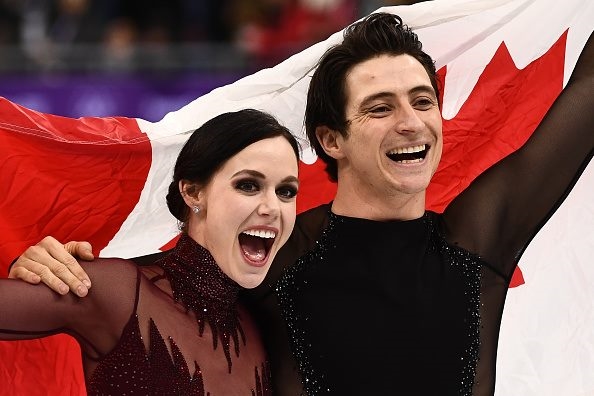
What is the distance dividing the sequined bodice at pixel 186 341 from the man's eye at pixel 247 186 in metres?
0.21

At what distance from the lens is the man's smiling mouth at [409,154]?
3.56 m

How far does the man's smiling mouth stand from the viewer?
3564 mm

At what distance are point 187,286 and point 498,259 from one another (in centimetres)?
96

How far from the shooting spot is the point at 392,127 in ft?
11.6

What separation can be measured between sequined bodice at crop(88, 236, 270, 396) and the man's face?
1.81 feet

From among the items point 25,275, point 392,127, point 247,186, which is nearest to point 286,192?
point 247,186

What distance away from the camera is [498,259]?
3.65m

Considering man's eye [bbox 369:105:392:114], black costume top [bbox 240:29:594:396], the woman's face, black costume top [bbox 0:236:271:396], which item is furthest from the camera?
Answer: man's eye [bbox 369:105:392:114]

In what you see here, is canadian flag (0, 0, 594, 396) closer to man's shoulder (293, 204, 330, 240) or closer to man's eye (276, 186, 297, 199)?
man's shoulder (293, 204, 330, 240)

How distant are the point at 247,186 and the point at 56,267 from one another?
1.92ft

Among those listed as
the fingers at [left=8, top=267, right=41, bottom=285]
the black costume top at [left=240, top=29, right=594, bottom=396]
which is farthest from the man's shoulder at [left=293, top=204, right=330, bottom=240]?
the fingers at [left=8, top=267, right=41, bottom=285]

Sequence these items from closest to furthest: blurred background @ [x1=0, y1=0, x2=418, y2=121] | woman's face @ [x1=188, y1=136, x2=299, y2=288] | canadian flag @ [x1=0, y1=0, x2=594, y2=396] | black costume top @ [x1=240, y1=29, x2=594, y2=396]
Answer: woman's face @ [x1=188, y1=136, x2=299, y2=288], black costume top @ [x1=240, y1=29, x2=594, y2=396], canadian flag @ [x1=0, y1=0, x2=594, y2=396], blurred background @ [x1=0, y1=0, x2=418, y2=121]

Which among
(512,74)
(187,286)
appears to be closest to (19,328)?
(187,286)

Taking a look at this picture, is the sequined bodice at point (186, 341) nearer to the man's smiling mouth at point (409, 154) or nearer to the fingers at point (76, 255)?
the fingers at point (76, 255)
